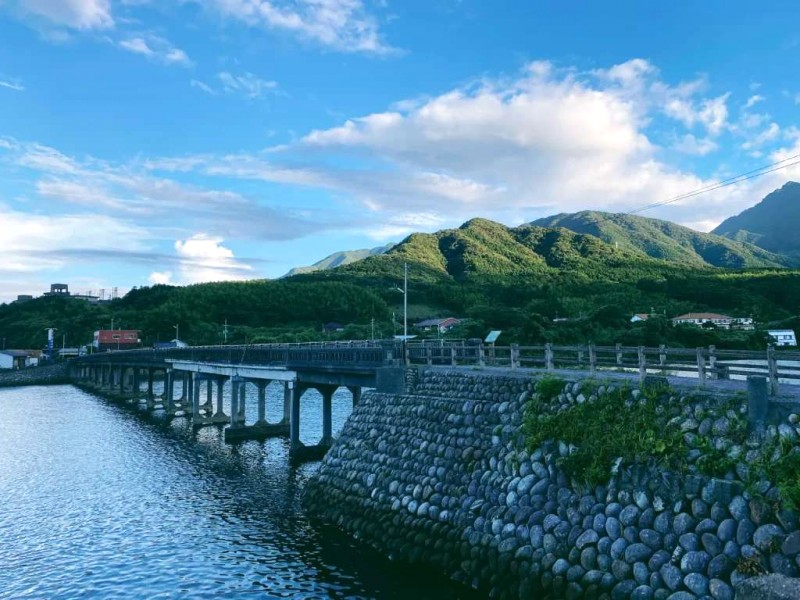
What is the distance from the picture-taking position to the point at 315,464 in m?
33.4

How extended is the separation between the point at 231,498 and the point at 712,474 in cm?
2211

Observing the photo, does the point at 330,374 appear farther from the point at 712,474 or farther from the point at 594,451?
the point at 712,474

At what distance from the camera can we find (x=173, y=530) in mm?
22750

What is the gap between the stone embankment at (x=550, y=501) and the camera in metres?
11.2

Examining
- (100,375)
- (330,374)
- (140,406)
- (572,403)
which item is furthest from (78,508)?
(100,375)

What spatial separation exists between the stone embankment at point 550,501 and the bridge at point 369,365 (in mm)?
1416

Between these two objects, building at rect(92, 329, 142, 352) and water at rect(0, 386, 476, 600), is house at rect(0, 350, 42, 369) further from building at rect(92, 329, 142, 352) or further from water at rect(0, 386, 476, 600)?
water at rect(0, 386, 476, 600)

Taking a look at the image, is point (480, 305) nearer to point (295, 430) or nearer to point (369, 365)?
point (295, 430)

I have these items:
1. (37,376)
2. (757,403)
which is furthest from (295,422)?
(37,376)

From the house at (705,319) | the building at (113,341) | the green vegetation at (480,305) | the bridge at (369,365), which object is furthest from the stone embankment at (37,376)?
the house at (705,319)

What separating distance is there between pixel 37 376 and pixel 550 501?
130 meters

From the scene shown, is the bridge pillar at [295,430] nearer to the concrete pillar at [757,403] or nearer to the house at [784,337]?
the concrete pillar at [757,403]

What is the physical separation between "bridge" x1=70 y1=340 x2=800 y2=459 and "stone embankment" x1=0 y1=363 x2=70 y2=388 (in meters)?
62.9

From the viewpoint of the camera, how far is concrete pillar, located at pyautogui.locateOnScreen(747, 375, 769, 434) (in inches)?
474
